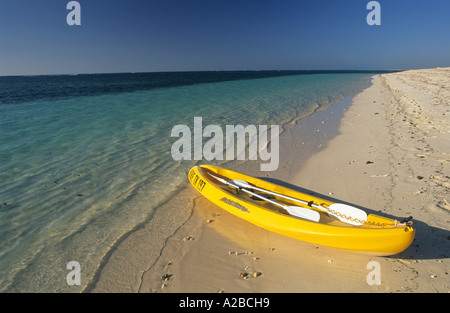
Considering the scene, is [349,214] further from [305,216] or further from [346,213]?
[305,216]

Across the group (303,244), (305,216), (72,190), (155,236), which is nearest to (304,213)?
(305,216)

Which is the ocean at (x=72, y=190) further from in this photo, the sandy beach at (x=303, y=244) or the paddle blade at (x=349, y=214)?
the paddle blade at (x=349, y=214)

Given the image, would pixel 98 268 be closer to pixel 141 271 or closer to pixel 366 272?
pixel 141 271

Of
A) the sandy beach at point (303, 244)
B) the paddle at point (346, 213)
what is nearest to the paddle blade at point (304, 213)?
the paddle at point (346, 213)

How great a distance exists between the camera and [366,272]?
3.52m

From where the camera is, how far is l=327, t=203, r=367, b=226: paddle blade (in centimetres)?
412

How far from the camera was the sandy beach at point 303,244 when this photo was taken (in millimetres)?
3426

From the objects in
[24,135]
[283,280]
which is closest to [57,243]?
[283,280]

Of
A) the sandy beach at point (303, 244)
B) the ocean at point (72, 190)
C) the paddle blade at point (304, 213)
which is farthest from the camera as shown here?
the paddle blade at point (304, 213)

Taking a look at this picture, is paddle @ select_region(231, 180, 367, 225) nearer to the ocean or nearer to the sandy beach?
the sandy beach

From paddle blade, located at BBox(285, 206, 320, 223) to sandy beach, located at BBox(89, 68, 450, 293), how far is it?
50 centimetres

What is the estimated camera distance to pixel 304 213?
179 inches

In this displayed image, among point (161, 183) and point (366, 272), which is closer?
point (366, 272)
